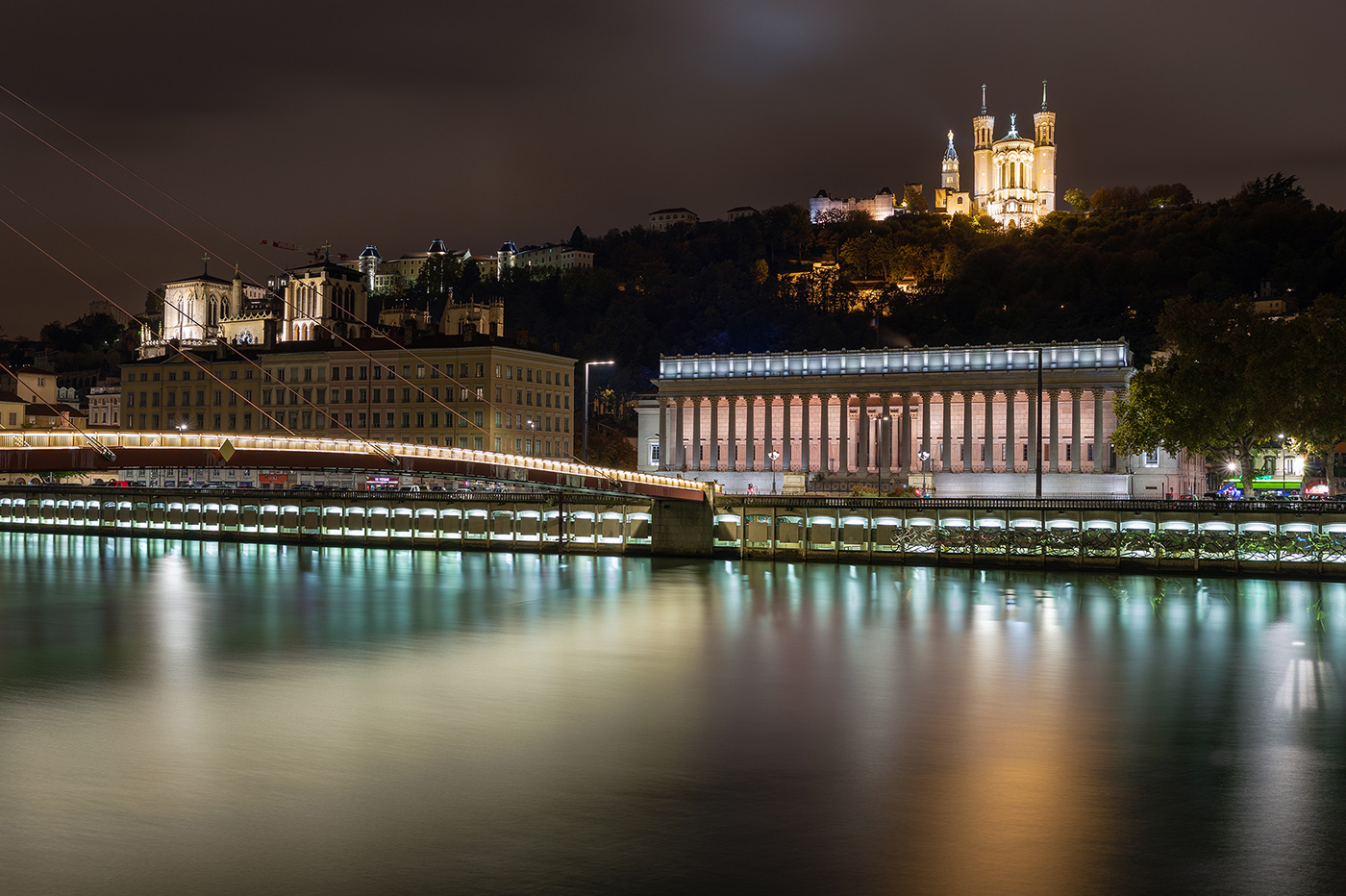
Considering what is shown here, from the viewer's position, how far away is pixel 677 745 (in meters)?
23.7

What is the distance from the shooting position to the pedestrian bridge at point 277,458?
43656 millimetres

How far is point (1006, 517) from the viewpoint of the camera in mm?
59562

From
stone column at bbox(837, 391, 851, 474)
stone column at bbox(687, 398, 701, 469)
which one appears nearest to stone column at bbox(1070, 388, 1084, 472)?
stone column at bbox(837, 391, 851, 474)

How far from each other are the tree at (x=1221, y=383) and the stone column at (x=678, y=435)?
61.1m

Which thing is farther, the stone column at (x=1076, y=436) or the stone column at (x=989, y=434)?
the stone column at (x=989, y=434)

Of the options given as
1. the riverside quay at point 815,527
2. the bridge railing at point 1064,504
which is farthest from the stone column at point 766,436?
the bridge railing at point 1064,504

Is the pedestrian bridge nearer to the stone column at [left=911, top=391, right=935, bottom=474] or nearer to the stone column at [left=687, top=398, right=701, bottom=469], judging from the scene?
the stone column at [left=911, top=391, right=935, bottom=474]

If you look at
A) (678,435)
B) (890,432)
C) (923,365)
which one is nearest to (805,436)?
(890,432)

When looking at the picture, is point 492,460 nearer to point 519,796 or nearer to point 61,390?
point 519,796

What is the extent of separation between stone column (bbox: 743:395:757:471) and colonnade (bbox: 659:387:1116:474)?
11cm

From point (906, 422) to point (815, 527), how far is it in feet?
191

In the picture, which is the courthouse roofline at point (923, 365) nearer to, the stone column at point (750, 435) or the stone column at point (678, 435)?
the stone column at point (678, 435)

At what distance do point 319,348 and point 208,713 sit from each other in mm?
102212

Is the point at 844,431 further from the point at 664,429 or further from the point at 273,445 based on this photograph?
the point at 273,445
